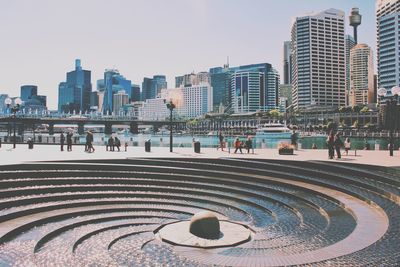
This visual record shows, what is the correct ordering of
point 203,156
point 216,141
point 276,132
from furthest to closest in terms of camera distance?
point 276,132 < point 216,141 < point 203,156

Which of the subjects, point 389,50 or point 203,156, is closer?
point 203,156

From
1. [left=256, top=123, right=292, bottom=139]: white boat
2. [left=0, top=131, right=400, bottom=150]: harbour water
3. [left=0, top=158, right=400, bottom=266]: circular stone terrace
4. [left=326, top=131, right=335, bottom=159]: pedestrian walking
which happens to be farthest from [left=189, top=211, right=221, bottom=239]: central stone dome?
[left=256, top=123, right=292, bottom=139]: white boat

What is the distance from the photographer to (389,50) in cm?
18138

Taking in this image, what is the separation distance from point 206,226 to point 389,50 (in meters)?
199

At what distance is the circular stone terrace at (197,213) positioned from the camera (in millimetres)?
8812

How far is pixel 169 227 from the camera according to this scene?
39.5 feet

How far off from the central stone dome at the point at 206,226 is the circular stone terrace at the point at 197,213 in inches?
1.7

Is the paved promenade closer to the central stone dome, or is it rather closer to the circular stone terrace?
the circular stone terrace

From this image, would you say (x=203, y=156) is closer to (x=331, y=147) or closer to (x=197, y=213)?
(x=331, y=147)

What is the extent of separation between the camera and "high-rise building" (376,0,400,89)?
17712 cm

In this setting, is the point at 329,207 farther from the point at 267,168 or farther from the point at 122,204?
the point at 122,204

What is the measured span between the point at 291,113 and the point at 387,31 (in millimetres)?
60952

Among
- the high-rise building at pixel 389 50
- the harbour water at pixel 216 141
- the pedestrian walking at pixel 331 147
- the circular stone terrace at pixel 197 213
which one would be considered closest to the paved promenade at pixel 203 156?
the pedestrian walking at pixel 331 147

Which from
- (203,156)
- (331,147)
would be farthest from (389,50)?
(203,156)
